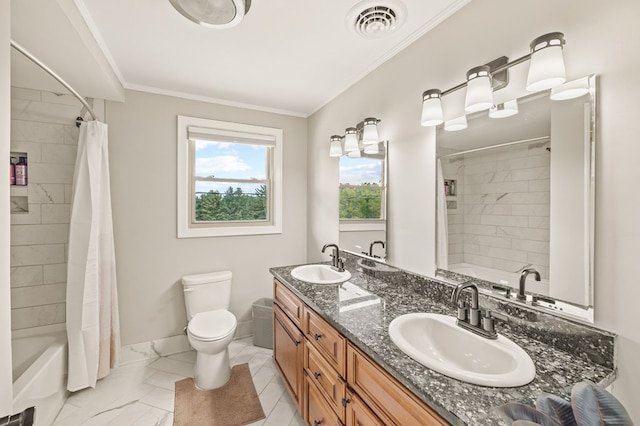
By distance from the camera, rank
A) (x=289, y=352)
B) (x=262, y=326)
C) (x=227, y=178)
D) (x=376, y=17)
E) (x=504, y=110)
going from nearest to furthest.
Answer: (x=504, y=110), (x=376, y=17), (x=289, y=352), (x=262, y=326), (x=227, y=178)

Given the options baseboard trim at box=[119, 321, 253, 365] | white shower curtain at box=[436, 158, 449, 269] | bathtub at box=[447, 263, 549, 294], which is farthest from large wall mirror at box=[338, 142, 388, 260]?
baseboard trim at box=[119, 321, 253, 365]

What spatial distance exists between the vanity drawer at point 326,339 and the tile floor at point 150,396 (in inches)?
27.9

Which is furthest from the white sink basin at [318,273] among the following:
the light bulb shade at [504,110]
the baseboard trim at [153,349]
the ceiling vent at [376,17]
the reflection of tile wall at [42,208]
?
the reflection of tile wall at [42,208]

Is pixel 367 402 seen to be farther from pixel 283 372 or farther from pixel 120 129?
pixel 120 129

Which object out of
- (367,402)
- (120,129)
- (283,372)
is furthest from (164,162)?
(367,402)

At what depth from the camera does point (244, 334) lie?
9.34ft

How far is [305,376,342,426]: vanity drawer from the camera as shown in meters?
1.32

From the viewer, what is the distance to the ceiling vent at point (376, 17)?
4.63 feet

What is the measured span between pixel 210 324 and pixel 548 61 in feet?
8.20

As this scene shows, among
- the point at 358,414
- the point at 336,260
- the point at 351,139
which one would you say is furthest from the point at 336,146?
the point at 358,414

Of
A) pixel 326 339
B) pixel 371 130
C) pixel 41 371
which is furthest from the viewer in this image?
pixel 371 130

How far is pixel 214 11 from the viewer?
1432 mm

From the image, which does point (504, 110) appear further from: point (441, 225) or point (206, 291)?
point (206, 291)

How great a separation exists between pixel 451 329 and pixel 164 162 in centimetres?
256
